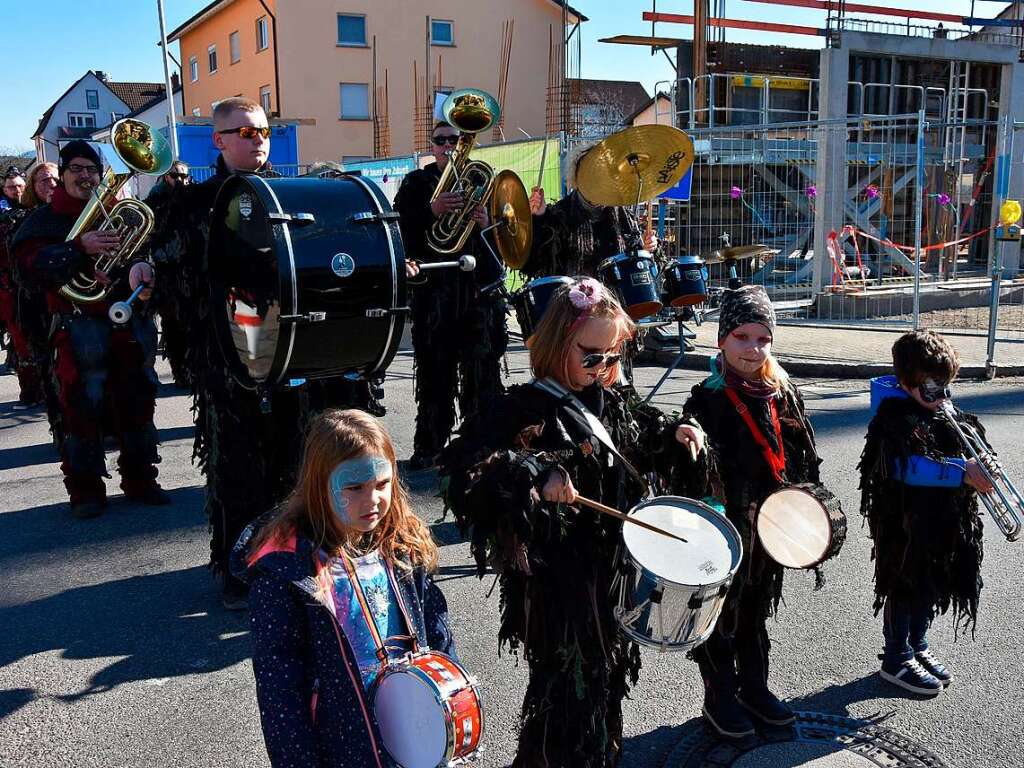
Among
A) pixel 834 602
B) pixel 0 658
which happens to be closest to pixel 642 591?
pixel 834 602

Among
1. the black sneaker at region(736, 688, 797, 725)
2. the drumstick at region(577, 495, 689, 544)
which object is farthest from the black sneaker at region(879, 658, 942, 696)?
the drumstick at region(577, 495, 689, 544)

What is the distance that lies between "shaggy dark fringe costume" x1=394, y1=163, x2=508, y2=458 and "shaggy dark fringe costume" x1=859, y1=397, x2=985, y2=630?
2.78m

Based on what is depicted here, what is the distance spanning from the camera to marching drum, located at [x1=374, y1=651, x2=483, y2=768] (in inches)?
80.5

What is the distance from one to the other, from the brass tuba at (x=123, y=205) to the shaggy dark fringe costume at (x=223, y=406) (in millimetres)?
769

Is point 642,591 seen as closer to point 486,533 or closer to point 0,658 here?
point 486,533

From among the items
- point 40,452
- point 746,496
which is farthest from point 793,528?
point 40,452

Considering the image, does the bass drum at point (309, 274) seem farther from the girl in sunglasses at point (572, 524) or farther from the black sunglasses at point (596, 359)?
the black sunglasses at point (596, 359)

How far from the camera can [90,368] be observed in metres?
5.36

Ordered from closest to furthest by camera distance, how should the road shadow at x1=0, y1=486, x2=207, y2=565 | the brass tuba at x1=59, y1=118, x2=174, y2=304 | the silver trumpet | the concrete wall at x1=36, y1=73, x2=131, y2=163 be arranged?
the silver trumpet
the brass tuba at x1=59, y1=118, x2=174, y2=304
the road shadow at x1=0, y1=486, x2=207, y2=565
the concrete wall at x1=36, y1=73, x2=131, y2=163

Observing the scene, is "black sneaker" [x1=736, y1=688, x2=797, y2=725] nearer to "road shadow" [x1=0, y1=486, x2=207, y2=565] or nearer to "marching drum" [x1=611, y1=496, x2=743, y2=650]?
"marching drum" [x1=611, y1=496, x2=743, y2=650]

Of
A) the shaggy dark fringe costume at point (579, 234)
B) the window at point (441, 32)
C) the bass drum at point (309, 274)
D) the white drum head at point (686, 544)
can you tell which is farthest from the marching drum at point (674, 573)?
the window at point (441, 32)

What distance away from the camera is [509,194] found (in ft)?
18.3

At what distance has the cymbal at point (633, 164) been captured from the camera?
5.54 metres

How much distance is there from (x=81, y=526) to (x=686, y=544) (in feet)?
13.2
